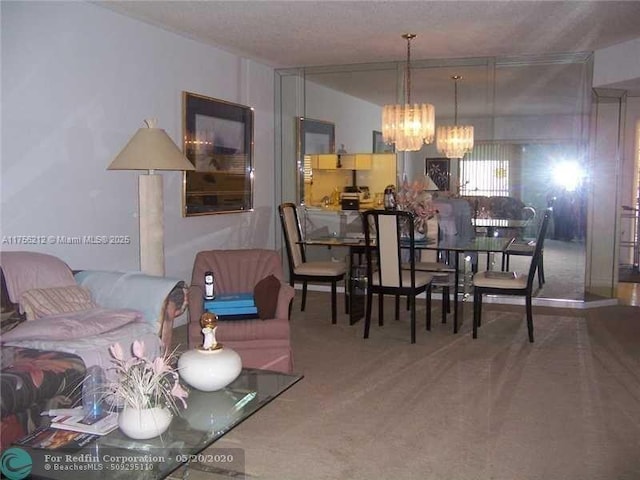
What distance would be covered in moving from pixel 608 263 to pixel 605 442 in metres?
4.26

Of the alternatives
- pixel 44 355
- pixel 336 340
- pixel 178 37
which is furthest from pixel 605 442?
pixel 178 37

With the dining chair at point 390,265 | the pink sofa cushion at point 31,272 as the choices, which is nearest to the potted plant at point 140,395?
the pink sofa cushion at point 31,272

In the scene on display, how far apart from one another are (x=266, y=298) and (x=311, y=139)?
357 centimetres

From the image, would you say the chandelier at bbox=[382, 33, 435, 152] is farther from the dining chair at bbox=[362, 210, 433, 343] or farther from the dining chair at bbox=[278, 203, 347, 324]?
the dining chair at bbox=[278, 203, 347, 324]

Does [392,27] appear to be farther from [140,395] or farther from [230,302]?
[140,395]

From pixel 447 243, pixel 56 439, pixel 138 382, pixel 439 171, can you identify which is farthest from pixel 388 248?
pixel 56 439

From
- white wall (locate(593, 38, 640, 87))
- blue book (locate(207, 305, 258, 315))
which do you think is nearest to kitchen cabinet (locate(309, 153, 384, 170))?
white wall (locate(593, 38, 640, 87))

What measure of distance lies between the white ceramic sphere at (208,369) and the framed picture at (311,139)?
15.4 feet

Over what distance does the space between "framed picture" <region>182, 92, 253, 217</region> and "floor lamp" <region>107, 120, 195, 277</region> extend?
1512 millimetres

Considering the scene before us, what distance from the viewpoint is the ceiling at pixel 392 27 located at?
455 cm

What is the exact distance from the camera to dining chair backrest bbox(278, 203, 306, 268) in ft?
19.4

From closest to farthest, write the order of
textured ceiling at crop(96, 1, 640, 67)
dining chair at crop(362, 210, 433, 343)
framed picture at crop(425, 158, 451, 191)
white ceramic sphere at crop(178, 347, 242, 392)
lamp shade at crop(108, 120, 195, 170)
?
1. white ceramic sphere at crop(178, 347, 242, 392)
2. lamp shade at crop(108, 120, 195, 170)
3. textured ceiling at crop(96, 1, 640, 67)
4. dining chair at crop(362, 210, 433, 343)
5. framed picture at crop(425, 158, 451, 191)

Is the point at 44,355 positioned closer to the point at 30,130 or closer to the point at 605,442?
the point at 30,130

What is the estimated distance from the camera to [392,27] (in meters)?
5.16
